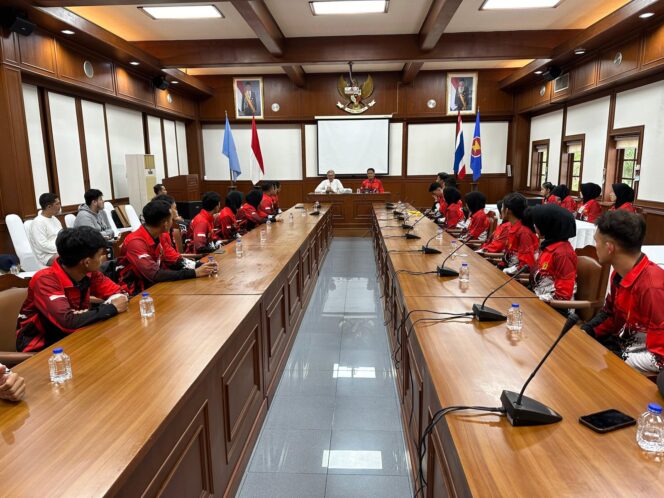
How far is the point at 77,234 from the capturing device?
6.68 ft

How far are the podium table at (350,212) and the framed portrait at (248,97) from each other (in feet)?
10.7

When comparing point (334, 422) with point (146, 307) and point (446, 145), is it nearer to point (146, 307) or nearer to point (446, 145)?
point (146, 307)

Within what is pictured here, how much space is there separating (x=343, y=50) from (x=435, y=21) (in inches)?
78.2

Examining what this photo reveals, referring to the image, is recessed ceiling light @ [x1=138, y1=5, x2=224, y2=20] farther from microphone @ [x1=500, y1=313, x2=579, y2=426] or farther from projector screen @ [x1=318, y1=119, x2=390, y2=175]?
microphone @ [x1=500, y1=313, x2=579, y2=426]

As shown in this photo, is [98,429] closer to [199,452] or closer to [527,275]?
[199,452]

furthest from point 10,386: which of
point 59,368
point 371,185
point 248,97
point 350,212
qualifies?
point 248,97

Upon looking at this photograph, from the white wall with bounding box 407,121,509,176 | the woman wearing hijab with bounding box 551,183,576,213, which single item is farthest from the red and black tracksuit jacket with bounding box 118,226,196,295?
the white wall with bounding box 407,121,509,176

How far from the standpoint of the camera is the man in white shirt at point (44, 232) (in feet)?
15.1

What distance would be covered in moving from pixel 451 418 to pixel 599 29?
21.2 feet

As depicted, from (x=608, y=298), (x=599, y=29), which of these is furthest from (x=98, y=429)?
(x=599, y=29)

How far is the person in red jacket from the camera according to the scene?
1779 millimetres

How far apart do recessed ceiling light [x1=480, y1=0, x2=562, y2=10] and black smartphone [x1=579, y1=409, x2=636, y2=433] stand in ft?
19.7

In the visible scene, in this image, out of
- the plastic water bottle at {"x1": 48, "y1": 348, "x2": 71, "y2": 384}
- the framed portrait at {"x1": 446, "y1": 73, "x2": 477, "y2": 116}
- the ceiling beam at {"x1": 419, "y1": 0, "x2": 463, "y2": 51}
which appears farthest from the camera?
the framed portrait at {"x1": 446, "y1": 73, "x2": 477, "y2": 116}

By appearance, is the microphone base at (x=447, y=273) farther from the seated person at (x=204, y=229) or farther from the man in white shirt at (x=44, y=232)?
the man in white shirt at (x=44, y=232)
